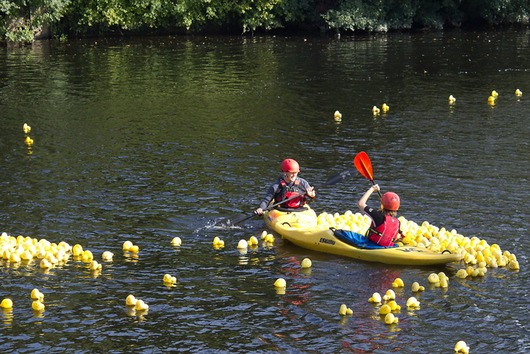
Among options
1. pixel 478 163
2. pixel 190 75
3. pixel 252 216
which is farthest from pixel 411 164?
pixel 190 75

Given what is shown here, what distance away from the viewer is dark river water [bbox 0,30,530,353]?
1132cm

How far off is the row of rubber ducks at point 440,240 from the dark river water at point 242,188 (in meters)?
0.29

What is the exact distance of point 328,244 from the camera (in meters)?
14.7

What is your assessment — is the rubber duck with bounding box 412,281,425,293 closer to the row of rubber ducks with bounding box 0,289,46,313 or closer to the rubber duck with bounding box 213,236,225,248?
the rubber duck with bounding box 213,236,225,248

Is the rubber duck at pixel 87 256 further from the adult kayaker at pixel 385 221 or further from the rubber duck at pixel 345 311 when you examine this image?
the adult kayaker at pixel 385 221

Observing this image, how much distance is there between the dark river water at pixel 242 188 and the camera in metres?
11.3

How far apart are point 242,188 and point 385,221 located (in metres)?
5.70

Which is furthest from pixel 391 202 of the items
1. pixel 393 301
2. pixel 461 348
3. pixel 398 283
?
pixel 461 348

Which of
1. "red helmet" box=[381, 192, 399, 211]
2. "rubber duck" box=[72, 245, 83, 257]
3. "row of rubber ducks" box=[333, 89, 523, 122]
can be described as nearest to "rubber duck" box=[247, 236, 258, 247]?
"red helmet" box=[381, 192, 399, 211]

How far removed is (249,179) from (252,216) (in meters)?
2.99

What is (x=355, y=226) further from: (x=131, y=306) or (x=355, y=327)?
(x=131, y=306)

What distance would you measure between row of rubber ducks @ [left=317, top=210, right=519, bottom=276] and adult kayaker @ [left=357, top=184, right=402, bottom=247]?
2.60 feet

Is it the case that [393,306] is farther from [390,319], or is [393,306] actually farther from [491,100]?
[491,100]

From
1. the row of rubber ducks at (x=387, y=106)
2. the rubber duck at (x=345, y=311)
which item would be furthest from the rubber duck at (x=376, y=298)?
the row of rubber ducks at (x=387, y=106)
